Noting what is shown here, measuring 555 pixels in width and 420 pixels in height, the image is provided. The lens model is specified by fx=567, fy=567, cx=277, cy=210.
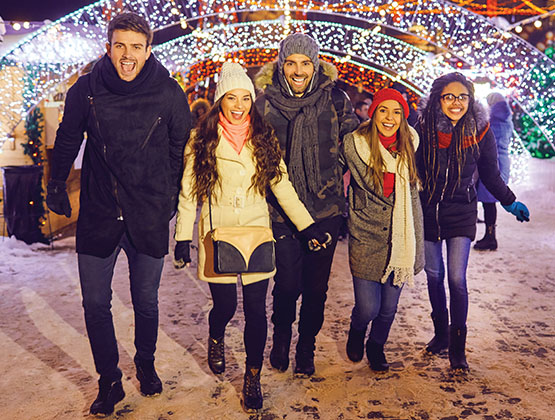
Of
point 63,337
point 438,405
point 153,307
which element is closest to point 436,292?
point 438,405

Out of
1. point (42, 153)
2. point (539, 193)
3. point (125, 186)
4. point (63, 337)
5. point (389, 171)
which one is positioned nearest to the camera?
point (125, 186)

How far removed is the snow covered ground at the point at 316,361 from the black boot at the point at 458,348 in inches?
3.3

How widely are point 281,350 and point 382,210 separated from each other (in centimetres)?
118

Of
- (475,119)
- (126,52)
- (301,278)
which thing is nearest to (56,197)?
(126,52)

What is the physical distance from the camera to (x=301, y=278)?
3.79 m

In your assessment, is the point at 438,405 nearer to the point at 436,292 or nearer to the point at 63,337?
the point at 436,292

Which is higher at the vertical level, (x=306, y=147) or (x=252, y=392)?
(x=306, y=147)

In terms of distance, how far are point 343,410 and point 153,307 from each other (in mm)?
1293

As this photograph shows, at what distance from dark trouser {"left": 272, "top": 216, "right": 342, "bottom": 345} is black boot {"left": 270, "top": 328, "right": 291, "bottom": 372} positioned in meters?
0.03

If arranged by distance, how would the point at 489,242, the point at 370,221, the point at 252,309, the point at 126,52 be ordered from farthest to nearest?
the point at 489,242
the point at 370,221
the point at 252,309
the point at 126,52

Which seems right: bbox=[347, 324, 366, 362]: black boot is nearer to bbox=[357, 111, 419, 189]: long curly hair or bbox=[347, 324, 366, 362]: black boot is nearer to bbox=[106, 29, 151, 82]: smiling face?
bbox=[357, 111, 419, 189]: long curly hair

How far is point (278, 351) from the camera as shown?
12.8 ft

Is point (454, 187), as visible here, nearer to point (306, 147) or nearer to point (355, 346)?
point (306, 147)

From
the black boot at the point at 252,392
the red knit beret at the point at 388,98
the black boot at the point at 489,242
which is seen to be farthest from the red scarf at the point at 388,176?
the black boot at the point at 489,242
